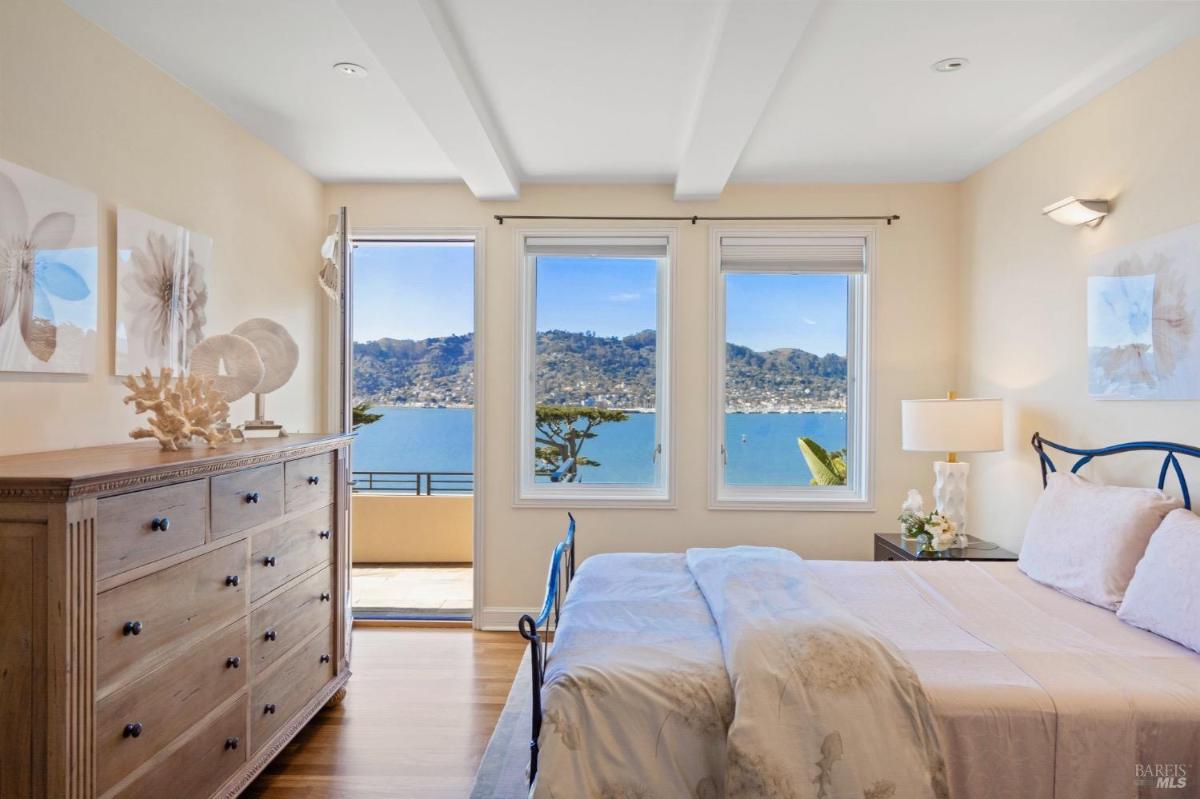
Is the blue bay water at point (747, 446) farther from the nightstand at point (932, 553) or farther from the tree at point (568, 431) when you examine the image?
the nightstand at point (932, 553)

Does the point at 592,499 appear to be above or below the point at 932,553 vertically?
above

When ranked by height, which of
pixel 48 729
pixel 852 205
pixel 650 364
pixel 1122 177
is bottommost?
pixel 48 729

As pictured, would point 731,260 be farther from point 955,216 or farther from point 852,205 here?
point 955,216

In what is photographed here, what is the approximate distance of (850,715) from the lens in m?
1.64

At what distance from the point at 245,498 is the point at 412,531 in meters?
3.46

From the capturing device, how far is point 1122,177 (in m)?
2.70

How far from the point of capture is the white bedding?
1.61 m

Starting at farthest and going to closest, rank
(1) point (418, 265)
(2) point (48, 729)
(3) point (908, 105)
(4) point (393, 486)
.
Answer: (4) point (393, 486)
(1) point (418, 265)
(3) point (908, 105)
(2) point (48, 729)

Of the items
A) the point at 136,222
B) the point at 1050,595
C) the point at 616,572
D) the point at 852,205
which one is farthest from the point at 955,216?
the point at 136,222

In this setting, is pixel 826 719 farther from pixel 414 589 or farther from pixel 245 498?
pixel 414 589

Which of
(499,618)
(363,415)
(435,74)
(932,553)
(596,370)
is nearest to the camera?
(435,74)

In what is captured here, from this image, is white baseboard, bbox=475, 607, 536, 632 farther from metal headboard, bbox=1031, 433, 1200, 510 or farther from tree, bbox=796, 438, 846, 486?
metal headboard, bbox=1031, 433, 1200, 510

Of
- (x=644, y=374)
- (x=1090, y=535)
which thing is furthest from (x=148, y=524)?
(x=1090, y=535)

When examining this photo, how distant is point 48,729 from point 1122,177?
3.89 m
